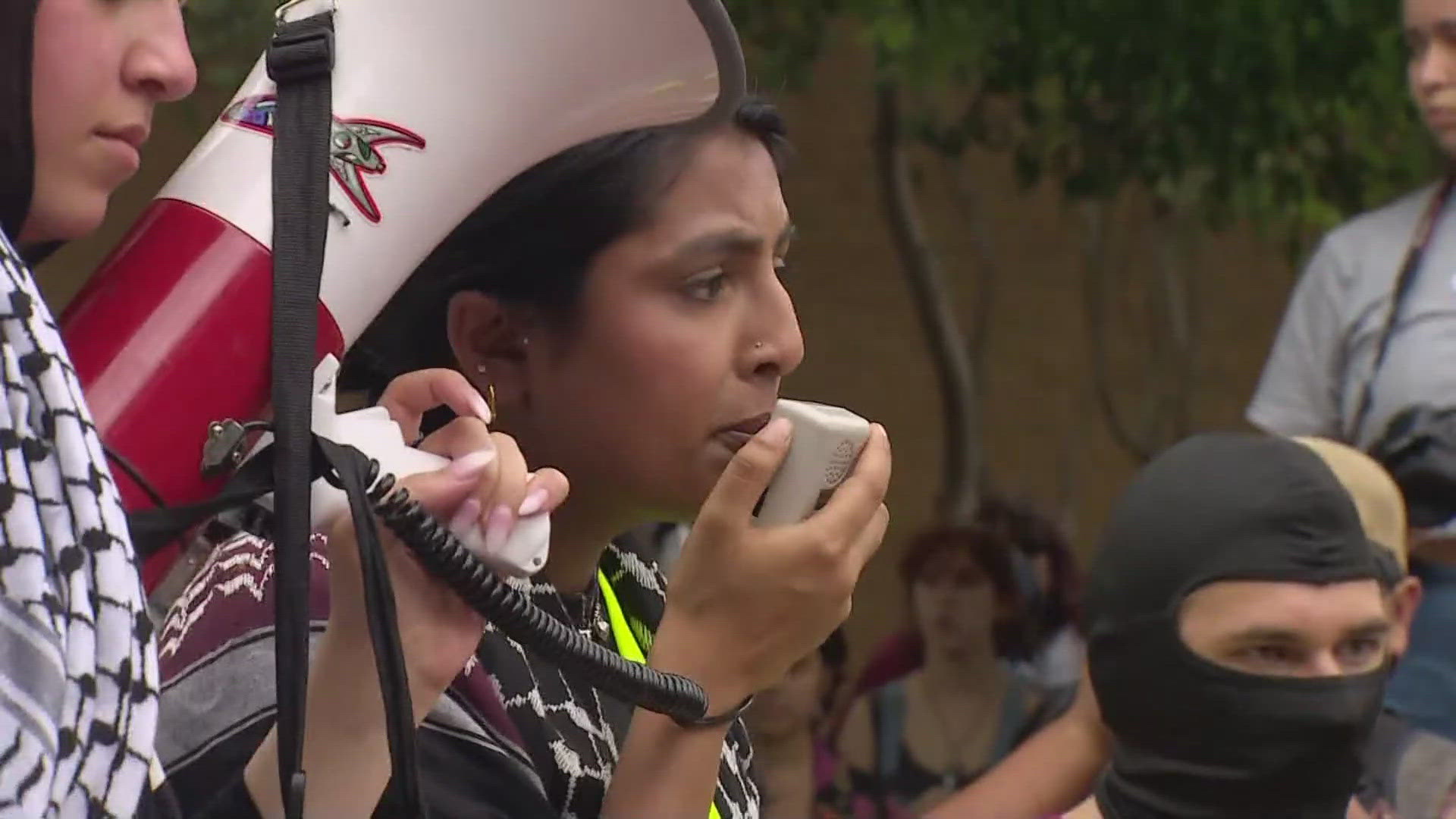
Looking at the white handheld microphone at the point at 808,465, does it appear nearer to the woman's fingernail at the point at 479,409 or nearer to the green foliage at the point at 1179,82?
the woman's fingernail at the point at 479,409

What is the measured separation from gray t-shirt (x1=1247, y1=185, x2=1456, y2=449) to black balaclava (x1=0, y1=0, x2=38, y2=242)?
2.31m

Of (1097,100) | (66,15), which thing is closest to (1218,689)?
(66,15)

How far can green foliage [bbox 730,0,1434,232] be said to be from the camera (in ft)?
16.3

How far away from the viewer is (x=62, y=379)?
1203 millimetres

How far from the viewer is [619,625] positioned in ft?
6.81

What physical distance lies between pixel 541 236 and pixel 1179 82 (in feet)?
11.5

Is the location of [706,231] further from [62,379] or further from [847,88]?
[847,88]

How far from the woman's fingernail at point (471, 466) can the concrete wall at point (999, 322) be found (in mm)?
6775

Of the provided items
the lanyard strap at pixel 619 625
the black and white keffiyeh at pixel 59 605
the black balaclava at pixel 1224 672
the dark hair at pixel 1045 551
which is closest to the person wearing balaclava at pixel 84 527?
the black and white keffiyeh at pixel 59 605

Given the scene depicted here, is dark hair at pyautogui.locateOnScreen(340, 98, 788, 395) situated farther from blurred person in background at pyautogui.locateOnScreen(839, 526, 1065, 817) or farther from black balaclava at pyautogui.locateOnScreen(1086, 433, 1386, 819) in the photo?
blurred person in background at pyautogui.locateOnScreen(839, 526, 1065, 817)

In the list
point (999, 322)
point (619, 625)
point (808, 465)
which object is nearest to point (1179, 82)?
point (619, 625)

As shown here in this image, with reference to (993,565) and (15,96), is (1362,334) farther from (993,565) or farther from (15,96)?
Answer: (15,96)

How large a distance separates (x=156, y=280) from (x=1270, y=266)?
899 cm

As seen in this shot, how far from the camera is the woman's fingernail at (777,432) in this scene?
1.69 metres
